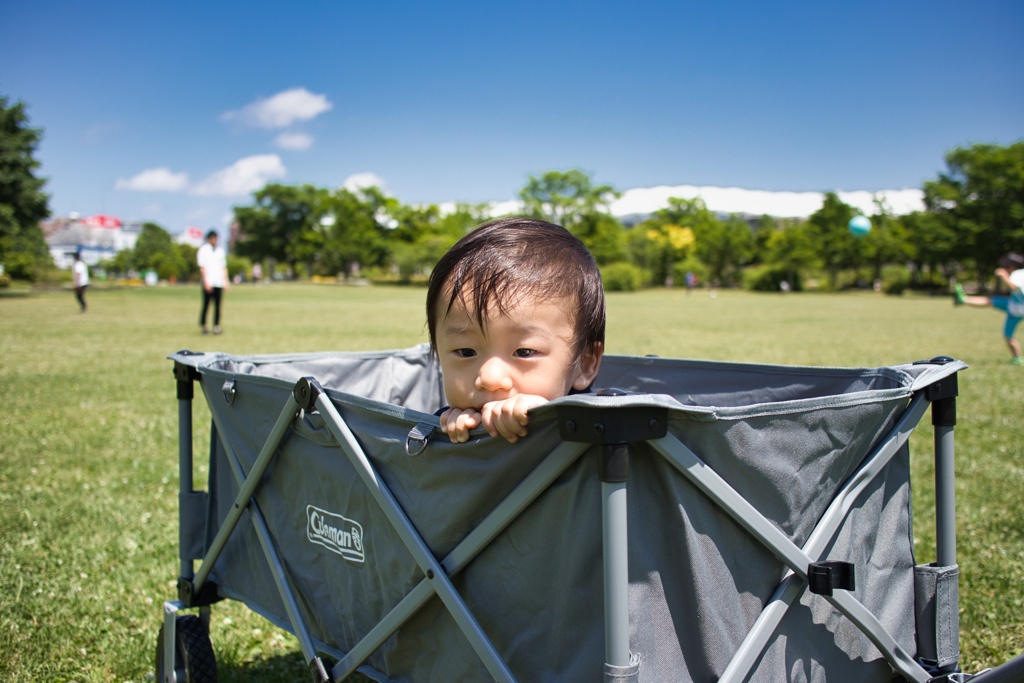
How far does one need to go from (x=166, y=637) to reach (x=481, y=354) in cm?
169

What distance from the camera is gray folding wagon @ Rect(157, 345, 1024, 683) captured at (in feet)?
4.70

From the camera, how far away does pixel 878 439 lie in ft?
6.00

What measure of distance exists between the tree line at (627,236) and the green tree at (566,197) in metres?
0.14

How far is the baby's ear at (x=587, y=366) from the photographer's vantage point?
2129 mm

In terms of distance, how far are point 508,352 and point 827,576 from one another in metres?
0.88

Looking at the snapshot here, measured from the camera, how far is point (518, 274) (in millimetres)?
1873

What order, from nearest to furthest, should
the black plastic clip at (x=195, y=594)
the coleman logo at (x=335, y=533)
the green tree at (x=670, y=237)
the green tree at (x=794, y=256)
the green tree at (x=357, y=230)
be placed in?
1. the coleman logo at (x=335, y=533)
2. the black plastic clip at (x=195, y=594)
3. the green tree at (x=794, y=256)
4. the green tree at (x=670, y=237)
5. the green tree at (x=357, y=230)

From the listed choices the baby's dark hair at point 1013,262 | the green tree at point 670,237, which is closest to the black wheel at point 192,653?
the baby's dark hair at point 1013,262

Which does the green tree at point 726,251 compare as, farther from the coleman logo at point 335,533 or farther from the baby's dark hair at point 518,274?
the coleman logo at point 335,533

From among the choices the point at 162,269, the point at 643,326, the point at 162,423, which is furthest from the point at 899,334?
the point at 162,269

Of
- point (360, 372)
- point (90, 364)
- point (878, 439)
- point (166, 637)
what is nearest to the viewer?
point (878, 439)

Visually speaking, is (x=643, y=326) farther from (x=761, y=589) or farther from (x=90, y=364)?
(x=761, y=589)

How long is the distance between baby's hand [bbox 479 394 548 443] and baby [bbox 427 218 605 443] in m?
0.24

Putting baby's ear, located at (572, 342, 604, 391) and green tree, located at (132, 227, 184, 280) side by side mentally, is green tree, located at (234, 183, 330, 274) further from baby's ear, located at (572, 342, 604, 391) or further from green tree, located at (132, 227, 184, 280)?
baby's ear, located at (572, 342, 604, 391)
